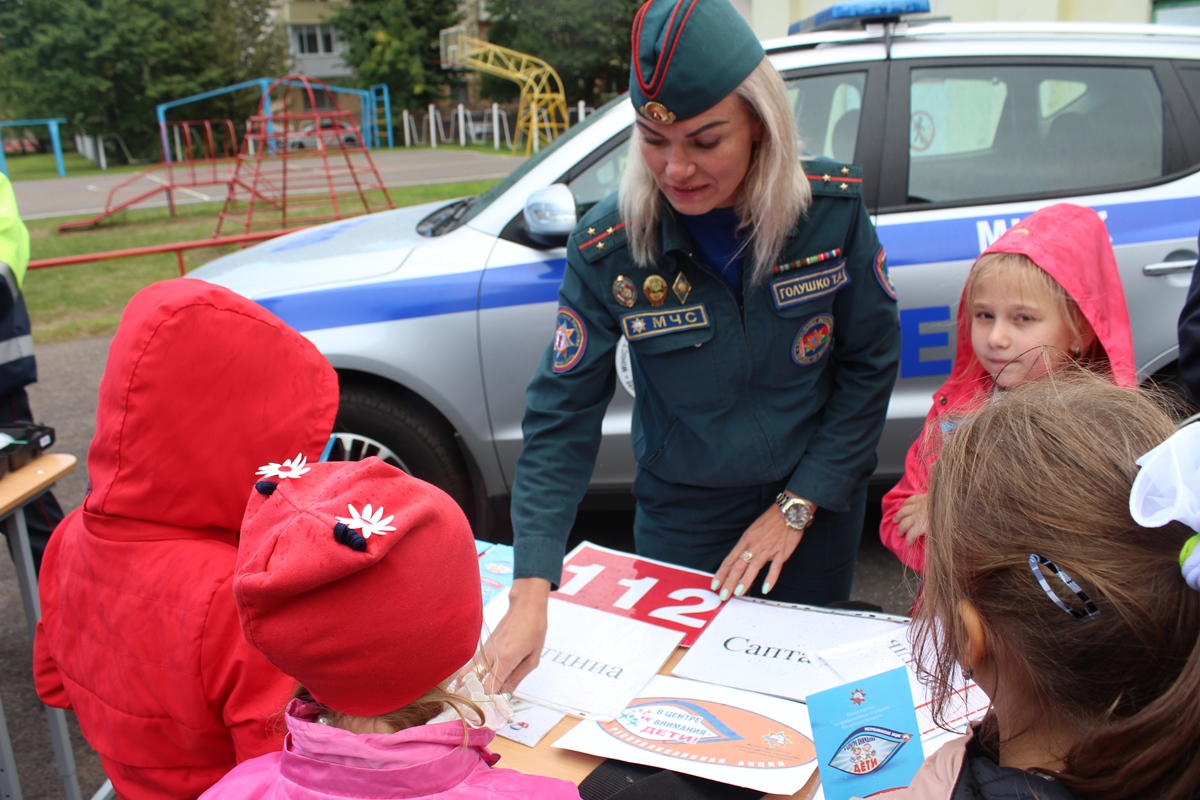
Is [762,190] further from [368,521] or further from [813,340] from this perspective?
[368,521]

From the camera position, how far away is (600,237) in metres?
1.83

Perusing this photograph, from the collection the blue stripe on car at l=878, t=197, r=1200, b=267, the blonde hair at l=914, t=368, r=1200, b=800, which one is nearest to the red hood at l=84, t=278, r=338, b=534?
the blonde hair at l=914, t=368, r=1200, b=800

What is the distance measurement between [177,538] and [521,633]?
0.57 metres

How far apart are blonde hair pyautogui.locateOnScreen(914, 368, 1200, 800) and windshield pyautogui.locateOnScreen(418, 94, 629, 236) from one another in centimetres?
244

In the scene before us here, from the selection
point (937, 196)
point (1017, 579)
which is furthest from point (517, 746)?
point (937, 196)

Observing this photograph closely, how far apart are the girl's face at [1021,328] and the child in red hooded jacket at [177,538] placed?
136 cm

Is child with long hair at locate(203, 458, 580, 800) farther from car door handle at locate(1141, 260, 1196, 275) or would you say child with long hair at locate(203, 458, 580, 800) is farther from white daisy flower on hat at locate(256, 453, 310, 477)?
car door handle at locate(1141, 260, 1196, 275)

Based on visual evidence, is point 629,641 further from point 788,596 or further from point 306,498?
point 306,498

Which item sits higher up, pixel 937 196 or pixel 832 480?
pixel 937 196

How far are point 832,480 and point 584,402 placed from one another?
0.52 metres

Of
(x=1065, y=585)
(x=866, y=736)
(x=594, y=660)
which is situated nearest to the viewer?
(x=1065, y=585)

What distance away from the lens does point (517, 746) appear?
4.55 ft

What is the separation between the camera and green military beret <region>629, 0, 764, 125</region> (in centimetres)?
157

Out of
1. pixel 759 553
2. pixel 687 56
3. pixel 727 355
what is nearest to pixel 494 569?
pixel 759 553
